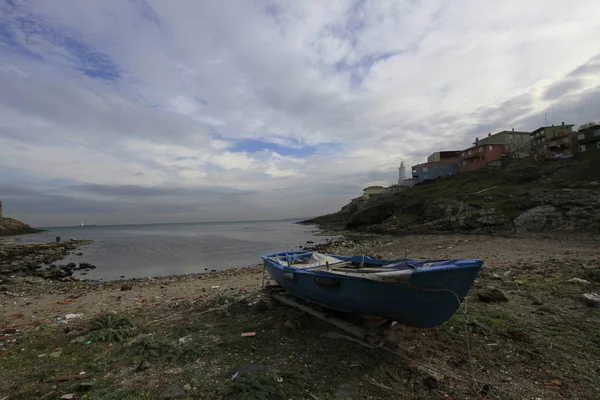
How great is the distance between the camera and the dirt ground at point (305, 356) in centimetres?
416

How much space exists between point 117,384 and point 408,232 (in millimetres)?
36556

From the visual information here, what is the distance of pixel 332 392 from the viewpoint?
4.11 metres

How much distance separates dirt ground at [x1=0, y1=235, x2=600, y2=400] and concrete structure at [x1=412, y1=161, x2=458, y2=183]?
68809mm

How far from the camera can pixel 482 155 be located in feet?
199

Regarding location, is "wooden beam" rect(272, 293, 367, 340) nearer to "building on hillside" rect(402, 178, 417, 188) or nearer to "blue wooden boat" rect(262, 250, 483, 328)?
"blue wooden boat" rect(262, 250, 483, 328)

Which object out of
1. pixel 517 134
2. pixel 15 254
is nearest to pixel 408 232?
pixel 15 254

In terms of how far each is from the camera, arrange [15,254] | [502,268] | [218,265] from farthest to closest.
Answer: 1. [15,254]
2. [218,265]
3. [502,268]

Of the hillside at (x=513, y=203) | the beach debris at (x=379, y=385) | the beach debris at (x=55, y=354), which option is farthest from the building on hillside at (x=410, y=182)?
the beach debris at (x=55, y=354)

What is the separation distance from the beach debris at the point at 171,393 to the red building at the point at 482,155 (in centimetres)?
6758

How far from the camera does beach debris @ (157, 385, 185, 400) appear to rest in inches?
159

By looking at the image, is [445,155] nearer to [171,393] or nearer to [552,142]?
[552,142]

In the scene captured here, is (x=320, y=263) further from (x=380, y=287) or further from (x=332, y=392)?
(x=332, y=392)

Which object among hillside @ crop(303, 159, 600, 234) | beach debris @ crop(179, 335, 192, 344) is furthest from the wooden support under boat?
hillside @ crop(303, 159, 600, 234)

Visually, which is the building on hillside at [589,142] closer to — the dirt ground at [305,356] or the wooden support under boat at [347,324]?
the dirt ground at [305,356]
